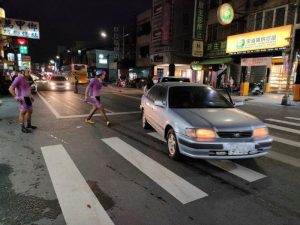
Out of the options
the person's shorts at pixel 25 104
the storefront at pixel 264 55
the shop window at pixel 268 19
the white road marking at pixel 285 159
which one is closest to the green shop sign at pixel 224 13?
the storefront at pixel 264 55

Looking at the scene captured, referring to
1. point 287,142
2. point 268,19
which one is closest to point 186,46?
point 268,19

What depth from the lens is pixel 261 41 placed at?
19703mm

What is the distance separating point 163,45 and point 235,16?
10.6 m

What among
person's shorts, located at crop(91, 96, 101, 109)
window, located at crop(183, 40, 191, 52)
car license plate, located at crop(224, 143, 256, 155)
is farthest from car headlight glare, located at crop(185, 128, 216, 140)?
window, located at crop(183, 40, 191, 52)

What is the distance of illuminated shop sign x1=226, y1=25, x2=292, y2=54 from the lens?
58.6 ft

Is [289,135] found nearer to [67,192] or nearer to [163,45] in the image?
[67,192]

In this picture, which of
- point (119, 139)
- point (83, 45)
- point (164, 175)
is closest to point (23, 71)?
point (119, 139)

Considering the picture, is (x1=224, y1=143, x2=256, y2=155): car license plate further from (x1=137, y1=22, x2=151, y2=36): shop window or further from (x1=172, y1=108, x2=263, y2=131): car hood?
(x1=137, y1=22, x2=151, y2=36): shop window

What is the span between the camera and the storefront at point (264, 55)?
A: 60.0 feet

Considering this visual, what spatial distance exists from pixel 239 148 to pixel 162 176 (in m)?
1.50

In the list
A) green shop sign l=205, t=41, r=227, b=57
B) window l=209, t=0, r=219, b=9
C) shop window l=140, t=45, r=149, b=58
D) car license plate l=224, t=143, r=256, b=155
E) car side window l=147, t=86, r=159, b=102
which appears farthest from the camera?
shop window l=140, t=45, r=149, b=58

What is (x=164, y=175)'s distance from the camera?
4.35 meters

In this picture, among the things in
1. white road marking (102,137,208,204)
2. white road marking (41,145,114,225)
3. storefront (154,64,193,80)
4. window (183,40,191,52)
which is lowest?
white road marking (41,145,114,225)

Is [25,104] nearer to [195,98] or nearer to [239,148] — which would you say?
[195,98]
